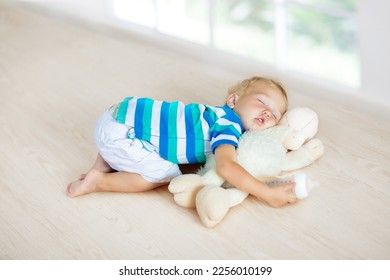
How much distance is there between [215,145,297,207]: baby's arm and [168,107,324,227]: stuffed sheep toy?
3 cm

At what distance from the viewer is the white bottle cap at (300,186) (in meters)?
1.54

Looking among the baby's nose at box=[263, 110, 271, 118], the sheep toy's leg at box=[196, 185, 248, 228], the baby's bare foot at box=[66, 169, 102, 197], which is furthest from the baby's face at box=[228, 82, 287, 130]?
the baby's bare foot at box=[66, 169, 102, 197]

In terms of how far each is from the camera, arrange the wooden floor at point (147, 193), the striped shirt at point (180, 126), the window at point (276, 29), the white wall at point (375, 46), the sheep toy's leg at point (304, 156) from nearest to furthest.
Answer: the wooden floor at point (147, 193), the striped shirt at point (180, 126), the sheep toy's leg at point (304, 156), the white wall at point (375, 46), the window at point (276, 29)

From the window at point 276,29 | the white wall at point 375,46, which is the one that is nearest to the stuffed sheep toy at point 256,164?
the white wall at point 375,46

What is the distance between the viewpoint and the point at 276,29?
7.72 ft

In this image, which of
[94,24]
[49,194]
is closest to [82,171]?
[49,194]

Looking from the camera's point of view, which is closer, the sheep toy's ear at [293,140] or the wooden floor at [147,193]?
the wooden floor at [147,193]

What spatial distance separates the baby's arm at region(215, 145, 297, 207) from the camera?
4.97ft

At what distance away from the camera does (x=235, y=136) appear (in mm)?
1586

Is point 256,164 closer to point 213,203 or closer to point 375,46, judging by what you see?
point 213,203

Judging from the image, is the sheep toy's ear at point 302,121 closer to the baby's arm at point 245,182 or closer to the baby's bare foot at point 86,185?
the baby's arm at point 245,182

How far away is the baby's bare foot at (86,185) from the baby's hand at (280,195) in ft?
1.46

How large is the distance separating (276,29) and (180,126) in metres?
0.91

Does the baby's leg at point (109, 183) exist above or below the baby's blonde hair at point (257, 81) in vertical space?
below
